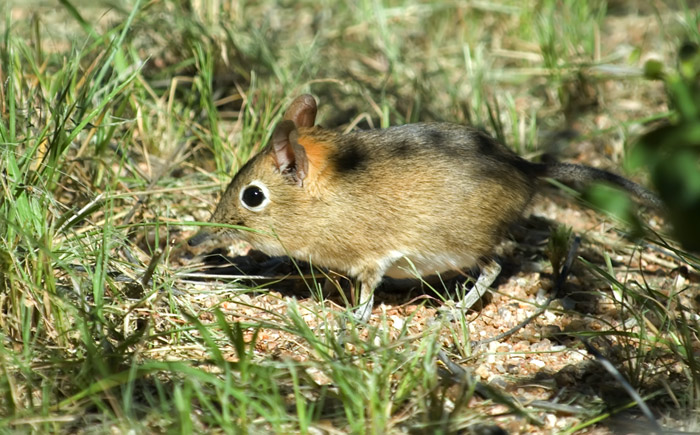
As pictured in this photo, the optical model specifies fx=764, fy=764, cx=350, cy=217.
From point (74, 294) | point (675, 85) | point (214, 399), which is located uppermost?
point (675, 85)

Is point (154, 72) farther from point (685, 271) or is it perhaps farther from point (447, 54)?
point (685, 271)

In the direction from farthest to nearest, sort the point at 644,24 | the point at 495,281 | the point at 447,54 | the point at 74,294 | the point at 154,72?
the point at 644,24, the point at 447,54, the point at 154,72, the point at 495,281, the point at 74,294

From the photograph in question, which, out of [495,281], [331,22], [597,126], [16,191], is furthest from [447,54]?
[16,191]

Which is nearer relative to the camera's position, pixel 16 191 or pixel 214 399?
pixel 214 399

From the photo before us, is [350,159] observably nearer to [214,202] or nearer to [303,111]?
[303,111]

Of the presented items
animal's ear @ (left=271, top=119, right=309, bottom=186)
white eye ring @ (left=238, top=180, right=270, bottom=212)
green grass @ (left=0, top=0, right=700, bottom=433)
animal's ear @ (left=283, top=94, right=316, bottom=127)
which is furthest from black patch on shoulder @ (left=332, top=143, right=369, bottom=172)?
green grass @ (left=0, top=0, right=700, bottom=433)

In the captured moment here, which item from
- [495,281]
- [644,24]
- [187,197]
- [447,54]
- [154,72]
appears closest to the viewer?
[495,281]

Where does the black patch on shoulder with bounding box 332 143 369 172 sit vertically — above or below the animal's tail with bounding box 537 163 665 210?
above

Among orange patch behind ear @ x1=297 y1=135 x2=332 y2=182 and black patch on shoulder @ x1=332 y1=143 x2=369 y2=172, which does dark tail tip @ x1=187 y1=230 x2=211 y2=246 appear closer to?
orange patch behind ear @ x1=297 y1=135 x2=332 y2=182

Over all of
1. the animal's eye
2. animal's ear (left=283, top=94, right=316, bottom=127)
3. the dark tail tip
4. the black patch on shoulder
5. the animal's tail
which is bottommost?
the dark tail tip
